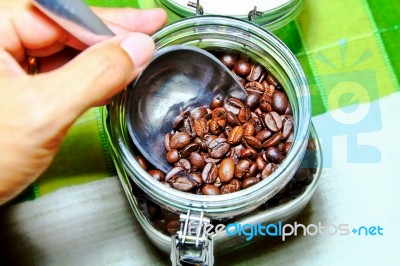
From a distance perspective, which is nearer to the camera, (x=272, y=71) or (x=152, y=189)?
(x=152, y=189)

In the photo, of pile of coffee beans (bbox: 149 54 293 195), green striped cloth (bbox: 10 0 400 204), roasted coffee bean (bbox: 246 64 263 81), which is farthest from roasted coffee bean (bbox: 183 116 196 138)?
green striped cloth (bbox: 10 0 400 204)

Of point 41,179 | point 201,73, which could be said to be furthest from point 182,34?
point 41,179

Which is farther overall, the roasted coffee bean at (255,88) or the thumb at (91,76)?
the roasted coffee bean at (255,88)

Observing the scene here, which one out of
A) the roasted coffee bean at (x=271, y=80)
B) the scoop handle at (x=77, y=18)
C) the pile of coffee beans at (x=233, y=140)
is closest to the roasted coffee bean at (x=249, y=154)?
the pile of coffee beans at (x=233, y=140)

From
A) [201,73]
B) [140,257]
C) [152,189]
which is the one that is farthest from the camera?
[140,257]

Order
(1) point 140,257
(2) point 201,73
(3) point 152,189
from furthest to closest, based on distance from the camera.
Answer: (1) point 140,257 → (2) point 201,73 → (3) point 152,189

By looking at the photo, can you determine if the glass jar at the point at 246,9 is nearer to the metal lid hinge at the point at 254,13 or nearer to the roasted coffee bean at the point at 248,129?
the metal lid hinge at the point at 254,13

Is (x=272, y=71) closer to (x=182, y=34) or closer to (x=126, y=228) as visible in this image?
(x=182, y=34)

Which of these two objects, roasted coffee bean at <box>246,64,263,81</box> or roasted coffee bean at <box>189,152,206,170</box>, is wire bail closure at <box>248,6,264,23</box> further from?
roasted coffee bean at <box>189,152,206,170</box>
